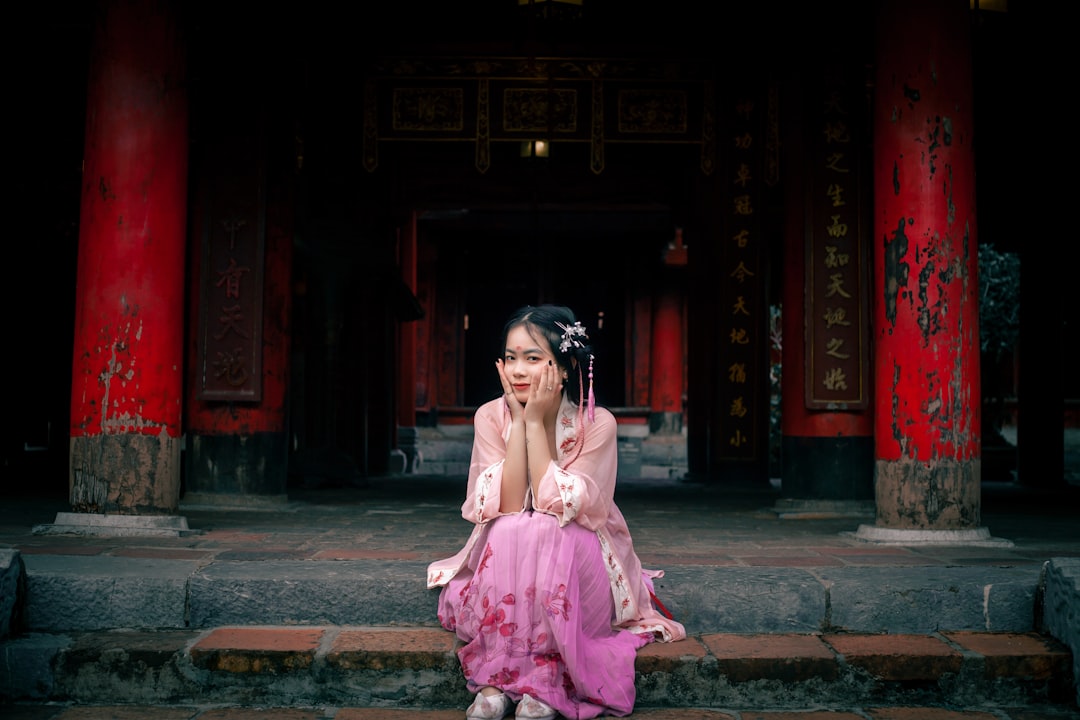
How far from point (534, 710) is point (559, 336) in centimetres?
125

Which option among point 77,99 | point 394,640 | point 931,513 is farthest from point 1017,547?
point 77,99

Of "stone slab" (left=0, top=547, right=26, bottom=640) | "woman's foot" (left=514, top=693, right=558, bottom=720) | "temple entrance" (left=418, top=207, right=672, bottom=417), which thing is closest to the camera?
"woman's foot" (left=514, top=693, right=558, bottom=720)

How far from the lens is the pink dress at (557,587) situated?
3010 millimetres

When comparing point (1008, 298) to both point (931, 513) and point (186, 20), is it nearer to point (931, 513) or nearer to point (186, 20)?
point (931, 513)

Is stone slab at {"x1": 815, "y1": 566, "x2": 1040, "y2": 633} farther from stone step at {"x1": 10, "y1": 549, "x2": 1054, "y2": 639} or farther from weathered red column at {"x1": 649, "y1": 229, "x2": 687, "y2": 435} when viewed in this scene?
weathered red column at {"x1": 649, "y1": 229, "x2": 687, "y2": 435}

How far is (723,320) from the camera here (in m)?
9.27

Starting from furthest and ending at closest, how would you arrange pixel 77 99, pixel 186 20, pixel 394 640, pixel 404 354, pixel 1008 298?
1. pixel 404 354
2. pixel 1008 298
3. pixel 77 99
4. pixel 186 20
5. pixel 394 640

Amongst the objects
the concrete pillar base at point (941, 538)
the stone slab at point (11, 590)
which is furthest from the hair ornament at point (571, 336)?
the concrete pillar base at point (941, 538)

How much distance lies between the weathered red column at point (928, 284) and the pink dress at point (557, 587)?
1954 millimetres

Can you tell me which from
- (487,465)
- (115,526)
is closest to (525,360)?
(487,465)

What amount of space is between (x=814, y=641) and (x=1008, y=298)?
10.2 metres

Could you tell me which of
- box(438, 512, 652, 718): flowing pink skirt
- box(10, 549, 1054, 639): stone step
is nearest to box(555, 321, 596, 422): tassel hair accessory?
box(438, 512, 652, 718): flowing pink skirt

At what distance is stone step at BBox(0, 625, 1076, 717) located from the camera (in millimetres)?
3264

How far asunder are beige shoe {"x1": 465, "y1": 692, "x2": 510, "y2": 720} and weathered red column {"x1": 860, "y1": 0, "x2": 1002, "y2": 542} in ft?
8.48
